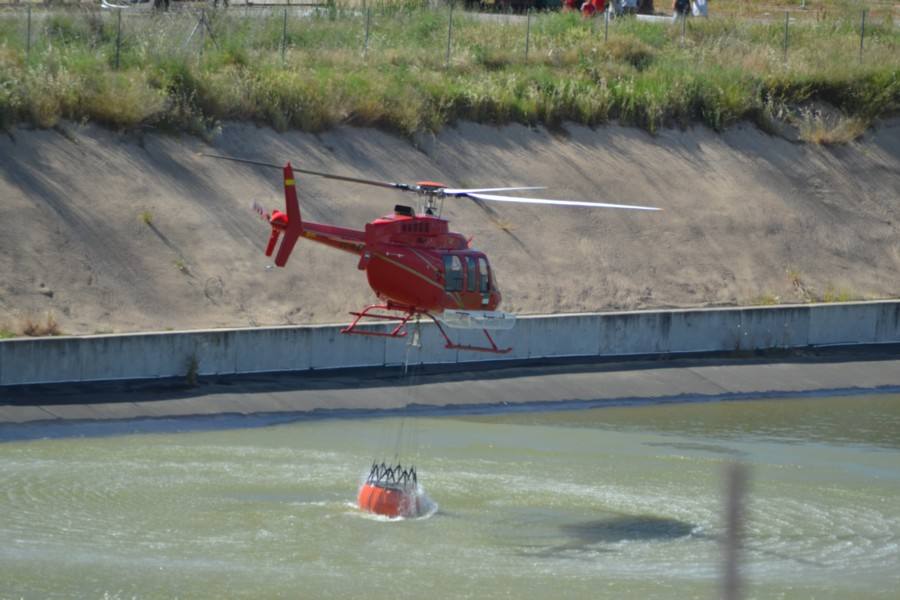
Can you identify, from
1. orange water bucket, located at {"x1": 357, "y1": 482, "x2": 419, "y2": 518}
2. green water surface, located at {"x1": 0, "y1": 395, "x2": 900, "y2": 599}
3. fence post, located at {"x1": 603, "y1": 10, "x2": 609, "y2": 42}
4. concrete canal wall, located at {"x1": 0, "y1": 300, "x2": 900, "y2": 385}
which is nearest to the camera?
green water surface, located at {"x1": 0, "y1": 395, "x2": 900, "y2": 599}

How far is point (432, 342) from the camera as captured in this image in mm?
28562

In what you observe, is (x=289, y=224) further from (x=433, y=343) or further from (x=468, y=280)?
(x=433, y=343)

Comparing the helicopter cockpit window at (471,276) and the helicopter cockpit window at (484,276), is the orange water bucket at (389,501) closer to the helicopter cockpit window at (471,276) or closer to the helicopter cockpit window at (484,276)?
the helicopter cockpit window at (471,276)

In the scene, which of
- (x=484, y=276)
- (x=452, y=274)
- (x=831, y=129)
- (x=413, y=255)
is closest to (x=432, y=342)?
(x=484, y=276)

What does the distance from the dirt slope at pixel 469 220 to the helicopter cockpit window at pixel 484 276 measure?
906 cm

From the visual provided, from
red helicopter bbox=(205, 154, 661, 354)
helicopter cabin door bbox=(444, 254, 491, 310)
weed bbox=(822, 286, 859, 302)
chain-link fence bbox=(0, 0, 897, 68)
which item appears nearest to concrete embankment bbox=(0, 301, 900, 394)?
weed bbox=(822, 286, 859, 302)

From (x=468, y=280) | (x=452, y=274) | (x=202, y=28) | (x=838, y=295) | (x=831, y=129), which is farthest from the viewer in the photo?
(x=831, y=129)

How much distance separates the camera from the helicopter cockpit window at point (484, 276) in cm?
2188

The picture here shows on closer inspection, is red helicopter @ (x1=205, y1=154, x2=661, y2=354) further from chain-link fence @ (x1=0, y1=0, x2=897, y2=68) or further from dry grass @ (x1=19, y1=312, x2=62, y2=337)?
chain-link fence @ (x1=0, y1=0, x2=897, y2=68)

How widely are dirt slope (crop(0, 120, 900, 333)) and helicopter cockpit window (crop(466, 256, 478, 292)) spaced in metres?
9.19

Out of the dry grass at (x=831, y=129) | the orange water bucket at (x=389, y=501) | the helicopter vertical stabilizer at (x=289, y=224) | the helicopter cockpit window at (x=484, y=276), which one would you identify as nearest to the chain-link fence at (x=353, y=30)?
the dry grass at (x=831, y=129)

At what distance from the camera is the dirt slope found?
30.3 meters

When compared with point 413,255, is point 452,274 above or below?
below

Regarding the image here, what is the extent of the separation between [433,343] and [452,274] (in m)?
7.25
